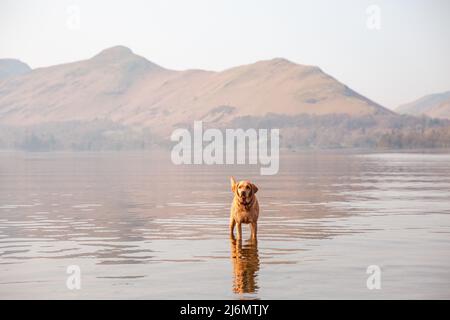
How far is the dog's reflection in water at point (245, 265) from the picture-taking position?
1448cm

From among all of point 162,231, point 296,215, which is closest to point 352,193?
point 296,215

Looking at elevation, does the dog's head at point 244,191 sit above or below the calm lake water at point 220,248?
above

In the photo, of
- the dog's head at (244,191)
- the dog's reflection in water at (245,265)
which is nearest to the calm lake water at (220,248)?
the dog's reflection in water at (245,265)

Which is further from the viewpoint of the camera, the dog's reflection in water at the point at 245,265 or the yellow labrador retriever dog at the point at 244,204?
the yellow labrador retriever dog at the point at 244,204

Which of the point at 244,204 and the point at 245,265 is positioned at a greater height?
the point at 244,204

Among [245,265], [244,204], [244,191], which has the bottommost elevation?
[245,265]

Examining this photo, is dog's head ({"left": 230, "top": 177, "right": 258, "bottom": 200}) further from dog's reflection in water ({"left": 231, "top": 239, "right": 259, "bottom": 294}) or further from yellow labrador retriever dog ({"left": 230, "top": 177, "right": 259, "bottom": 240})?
dog's reflection in water ({"left": 231, "top": 239, "right": 259, "bottom": 294})

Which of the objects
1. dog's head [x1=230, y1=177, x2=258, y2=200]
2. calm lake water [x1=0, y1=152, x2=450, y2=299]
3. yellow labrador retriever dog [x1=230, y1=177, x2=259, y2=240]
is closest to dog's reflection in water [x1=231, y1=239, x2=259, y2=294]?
calm lake water [x1=0, y1=152, x2=450, y2=299]

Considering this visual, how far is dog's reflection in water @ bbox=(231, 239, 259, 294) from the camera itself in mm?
14477

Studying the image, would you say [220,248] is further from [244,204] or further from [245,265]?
[245,265]

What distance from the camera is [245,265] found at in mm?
16938

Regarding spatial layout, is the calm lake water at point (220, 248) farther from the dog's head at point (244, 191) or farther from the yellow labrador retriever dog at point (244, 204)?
the dog's head at point (244, 191)

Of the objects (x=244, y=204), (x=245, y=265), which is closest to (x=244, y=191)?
(x=244, y=204)
